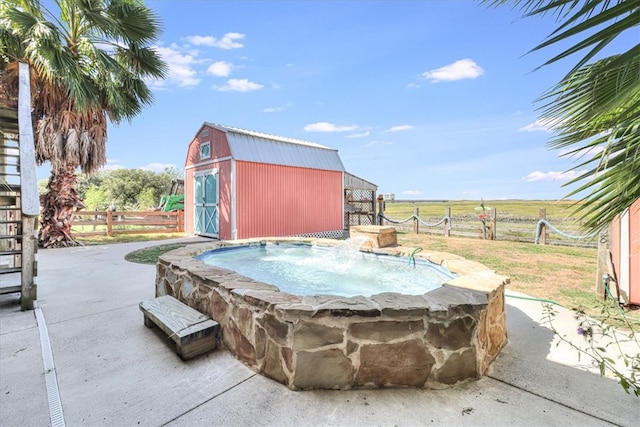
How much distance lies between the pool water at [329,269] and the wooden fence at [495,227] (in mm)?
4973

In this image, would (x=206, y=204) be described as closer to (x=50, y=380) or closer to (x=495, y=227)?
(x=50, y=380)

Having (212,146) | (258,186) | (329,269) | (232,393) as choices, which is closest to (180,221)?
(212,146)

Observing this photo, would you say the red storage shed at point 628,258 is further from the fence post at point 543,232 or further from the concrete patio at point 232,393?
the fence post at point 543,232

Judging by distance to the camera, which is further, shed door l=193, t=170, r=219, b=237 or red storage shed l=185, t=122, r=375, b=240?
shed door l=193, t=170, r=219, b=237

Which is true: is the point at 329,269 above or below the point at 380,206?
below

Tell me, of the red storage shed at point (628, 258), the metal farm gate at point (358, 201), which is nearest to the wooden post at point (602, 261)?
the red storage shed at point (628, 258)

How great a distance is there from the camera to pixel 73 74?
6.05 metres

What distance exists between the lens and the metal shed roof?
8930 millimetres

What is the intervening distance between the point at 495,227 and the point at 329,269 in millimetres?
7262

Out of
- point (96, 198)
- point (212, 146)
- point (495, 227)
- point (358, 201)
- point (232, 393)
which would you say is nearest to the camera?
point (232, 393)

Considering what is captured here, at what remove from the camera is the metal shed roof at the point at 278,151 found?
893cm

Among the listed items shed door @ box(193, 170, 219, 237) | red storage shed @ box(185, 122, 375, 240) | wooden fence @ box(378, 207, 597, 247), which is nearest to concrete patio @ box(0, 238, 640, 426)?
wooden fence @ box(378, 207, 597, 247)

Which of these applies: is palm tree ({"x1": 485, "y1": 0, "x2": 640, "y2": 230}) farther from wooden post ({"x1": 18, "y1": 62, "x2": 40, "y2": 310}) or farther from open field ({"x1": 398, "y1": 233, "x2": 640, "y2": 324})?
wooden post ({"x1": 18, "y1": 62, "x2": 40, "y2": 310})

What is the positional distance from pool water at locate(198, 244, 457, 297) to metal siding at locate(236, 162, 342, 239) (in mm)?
4073
